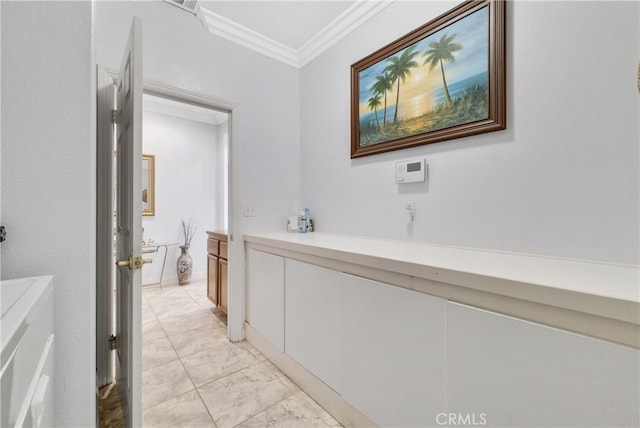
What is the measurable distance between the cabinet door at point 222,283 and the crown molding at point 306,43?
6.55 ft

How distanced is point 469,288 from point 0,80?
1.68 m

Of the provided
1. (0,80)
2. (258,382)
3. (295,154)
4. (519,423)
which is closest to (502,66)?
(519,423)

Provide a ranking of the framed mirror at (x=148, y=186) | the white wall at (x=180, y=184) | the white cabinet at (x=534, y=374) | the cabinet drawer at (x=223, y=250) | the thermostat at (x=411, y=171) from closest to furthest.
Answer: the white cabinet at (x=534, y=374)
the thermostat at (x=411, y=171)
the cabinet drawer at (x=223, y=250)
the framed mirror at (x=148, y=186)
the white wall at (x=180, y=184)

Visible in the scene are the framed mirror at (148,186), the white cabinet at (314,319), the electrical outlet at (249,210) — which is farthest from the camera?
the framed mirror at (148,186)

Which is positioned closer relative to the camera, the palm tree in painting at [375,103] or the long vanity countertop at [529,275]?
the long vanity countertop at [529,275]

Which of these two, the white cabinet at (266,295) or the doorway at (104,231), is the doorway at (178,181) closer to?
the doorway at (104,231)

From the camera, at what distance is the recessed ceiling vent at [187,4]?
188cm

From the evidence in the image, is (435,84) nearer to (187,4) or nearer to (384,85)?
(384,85)

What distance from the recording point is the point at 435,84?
5.06 ft

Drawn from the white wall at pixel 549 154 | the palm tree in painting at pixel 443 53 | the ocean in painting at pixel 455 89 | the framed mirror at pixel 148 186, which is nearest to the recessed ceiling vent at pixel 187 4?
the white wall at pixel 549 154

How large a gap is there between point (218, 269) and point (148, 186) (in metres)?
1.97

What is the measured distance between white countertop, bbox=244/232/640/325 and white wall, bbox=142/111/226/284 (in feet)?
11.3

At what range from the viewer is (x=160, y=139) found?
12.6 feet

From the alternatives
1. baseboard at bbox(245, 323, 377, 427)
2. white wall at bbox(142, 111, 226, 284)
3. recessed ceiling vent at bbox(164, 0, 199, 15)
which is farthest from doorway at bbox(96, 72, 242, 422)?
white wall at bbox(142, 111, 226, 284)
